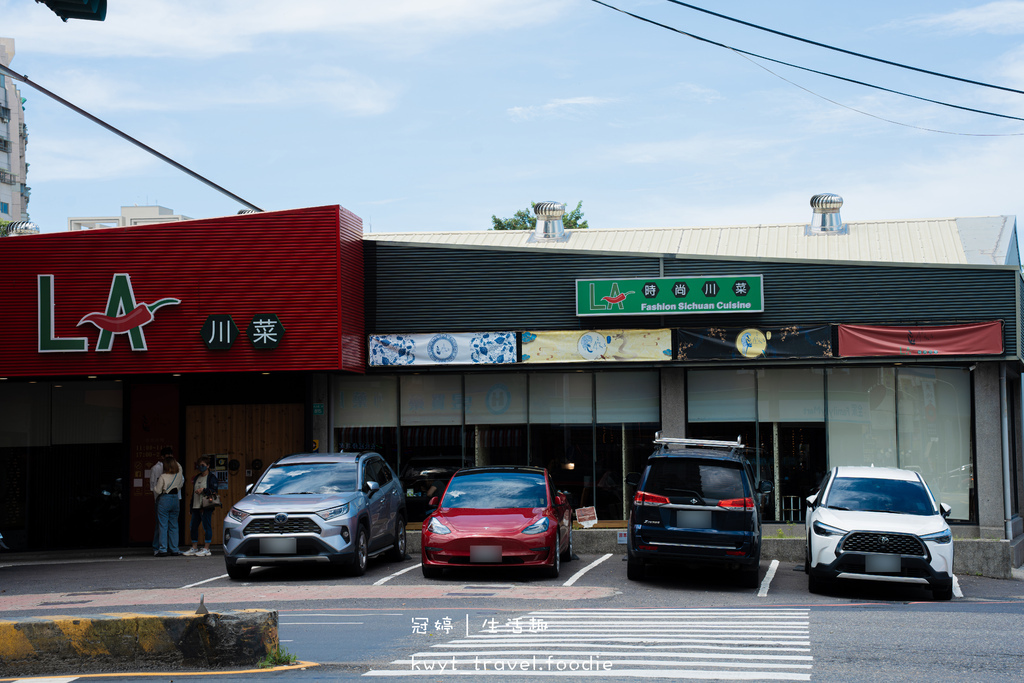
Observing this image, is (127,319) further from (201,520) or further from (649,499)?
(649,499)

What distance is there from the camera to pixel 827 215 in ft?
73.2

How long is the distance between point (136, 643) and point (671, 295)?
41.6 feet

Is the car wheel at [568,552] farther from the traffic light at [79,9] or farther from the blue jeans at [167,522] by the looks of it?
the traffic light at [79,9]

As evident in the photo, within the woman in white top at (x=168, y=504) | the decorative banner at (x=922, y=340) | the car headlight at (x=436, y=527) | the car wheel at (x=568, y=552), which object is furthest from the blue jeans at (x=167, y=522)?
the decorative banner at (x=922, y=340)

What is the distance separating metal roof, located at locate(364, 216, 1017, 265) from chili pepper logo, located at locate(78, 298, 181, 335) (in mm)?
4463

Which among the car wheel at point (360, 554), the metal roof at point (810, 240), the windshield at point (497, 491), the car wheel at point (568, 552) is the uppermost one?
the metal roof at point (810, 240)

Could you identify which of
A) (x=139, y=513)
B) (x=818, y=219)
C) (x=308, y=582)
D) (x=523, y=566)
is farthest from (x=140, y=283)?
(x=818, y=219)

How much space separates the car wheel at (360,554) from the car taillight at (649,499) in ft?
13.1

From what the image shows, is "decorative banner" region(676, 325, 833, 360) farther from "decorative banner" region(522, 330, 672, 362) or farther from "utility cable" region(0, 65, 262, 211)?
"utility cable" region(0, 65, 262, 211)

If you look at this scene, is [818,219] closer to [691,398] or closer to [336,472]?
[691,398]

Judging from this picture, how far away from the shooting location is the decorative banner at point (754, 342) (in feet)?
59.5

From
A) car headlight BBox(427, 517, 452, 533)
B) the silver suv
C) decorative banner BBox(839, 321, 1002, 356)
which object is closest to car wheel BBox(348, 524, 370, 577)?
the silver suv

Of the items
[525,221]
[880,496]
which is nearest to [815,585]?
[880,496]

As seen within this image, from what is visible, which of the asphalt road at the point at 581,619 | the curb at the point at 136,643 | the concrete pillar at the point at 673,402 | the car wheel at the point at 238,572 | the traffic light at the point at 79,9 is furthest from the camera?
the concrete pillar at the point at 673,402
